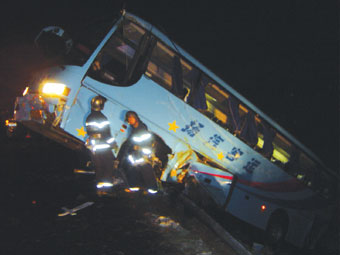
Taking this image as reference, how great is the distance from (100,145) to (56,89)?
1.32m

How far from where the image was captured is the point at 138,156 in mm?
4527

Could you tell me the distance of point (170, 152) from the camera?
201 inches

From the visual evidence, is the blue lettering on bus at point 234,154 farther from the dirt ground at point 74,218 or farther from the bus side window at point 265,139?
the dirt ground at point 74,218

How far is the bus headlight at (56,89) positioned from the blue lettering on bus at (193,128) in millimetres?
2559

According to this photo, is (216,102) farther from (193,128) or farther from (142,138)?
(142,138)

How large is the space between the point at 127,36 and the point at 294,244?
8.63 metres

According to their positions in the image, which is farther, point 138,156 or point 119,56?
point 119,56

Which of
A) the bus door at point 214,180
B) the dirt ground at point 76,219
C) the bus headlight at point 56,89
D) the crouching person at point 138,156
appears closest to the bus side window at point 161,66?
the crouching person at point 138,156

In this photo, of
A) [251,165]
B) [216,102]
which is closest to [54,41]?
[216,102]

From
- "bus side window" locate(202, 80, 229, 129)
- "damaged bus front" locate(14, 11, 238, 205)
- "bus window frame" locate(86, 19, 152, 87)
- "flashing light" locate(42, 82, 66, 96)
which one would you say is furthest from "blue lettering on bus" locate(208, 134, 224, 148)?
"flashing light" locate(42, 82, 66, 96)

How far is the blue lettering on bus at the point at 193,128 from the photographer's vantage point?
16.7 ft

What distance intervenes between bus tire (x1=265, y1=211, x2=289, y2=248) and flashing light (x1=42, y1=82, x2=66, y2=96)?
22.1 ft

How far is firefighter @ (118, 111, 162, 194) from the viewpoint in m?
4.45

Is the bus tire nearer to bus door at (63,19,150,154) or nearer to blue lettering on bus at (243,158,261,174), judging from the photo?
blue lettering on bus at (243,158,261,174)
